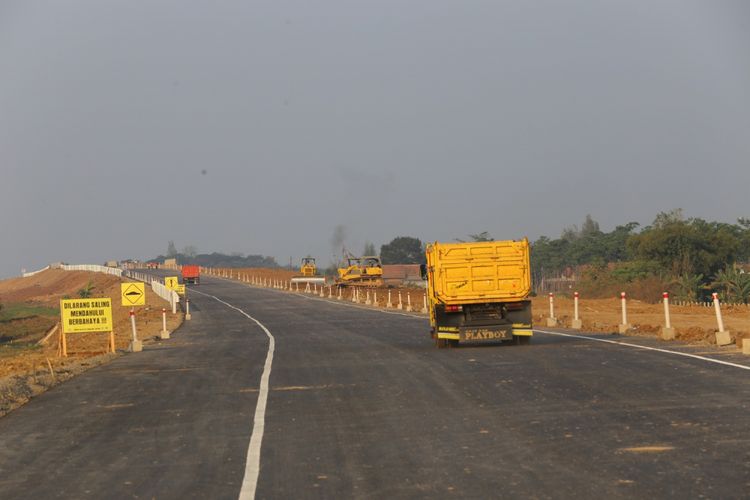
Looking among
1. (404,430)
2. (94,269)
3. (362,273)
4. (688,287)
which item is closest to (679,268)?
(688,287)

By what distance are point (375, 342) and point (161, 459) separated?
1787cm

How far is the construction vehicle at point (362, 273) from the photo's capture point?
279 feet

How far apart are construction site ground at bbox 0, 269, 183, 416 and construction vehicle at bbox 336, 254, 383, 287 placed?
15556 millimetres

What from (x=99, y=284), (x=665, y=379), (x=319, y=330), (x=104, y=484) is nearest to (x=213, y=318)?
(x=319, y=330)

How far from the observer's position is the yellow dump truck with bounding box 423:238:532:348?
23625mm

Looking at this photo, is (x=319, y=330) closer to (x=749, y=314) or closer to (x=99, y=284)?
(x=749, y=314)

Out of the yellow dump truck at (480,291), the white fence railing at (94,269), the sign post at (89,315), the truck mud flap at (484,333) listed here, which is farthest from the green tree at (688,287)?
the white fence railing at (94,269)

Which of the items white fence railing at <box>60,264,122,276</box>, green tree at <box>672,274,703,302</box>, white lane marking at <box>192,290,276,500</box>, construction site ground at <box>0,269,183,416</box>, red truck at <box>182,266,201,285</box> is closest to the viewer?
white lane marking at <box>192,290,276,500</box>

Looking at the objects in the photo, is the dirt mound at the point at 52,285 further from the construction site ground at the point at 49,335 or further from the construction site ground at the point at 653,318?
the construction site ground at the point at 653,318

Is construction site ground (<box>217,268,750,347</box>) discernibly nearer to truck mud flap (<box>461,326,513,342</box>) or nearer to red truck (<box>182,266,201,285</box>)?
truck mud flap (<box>461,326,513,342</box>)

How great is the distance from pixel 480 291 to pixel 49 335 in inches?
1435

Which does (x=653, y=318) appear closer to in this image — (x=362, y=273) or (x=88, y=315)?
(x=88, y=315)

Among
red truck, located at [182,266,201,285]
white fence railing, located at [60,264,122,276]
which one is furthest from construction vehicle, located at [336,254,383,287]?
white fence railing, located at [60,264,122,276]

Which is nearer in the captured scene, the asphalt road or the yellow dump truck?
the asphalt road
